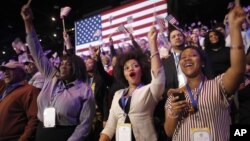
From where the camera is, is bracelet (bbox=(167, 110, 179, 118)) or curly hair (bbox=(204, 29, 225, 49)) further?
curly hair (bbox=(204, 29, 225, 49))

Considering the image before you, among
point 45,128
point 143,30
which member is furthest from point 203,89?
→ point 143,30

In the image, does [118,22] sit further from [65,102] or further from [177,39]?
[65,102]

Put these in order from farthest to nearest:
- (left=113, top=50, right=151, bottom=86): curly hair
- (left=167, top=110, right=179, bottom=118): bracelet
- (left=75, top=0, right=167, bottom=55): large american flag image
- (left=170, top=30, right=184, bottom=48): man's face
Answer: (left=75, top=0, right=167, bottom=55): large american flag image, (left=170, top=30, right=184, bottom=48): man's face, (left=113, top=50, right=151, bottom=86): curly hair, (left=167, top=110, right=179, bottom=118): bracelet

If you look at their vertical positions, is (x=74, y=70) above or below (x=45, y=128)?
above

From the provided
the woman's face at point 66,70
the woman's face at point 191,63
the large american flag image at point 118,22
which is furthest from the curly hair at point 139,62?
the large american flag image at point 118,22

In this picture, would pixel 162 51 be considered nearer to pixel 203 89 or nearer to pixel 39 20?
pixel 203 89

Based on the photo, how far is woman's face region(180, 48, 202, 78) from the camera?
7.82ft

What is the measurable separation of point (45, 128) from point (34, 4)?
10.2 meters

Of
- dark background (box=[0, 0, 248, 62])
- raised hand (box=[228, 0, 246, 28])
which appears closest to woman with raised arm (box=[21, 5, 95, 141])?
raised hand (box=[228, 0, 246, 28])

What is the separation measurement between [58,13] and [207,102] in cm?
1186

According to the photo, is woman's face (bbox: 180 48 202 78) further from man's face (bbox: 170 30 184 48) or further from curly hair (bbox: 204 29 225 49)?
curly hair (bbox: 204 29 225 49)

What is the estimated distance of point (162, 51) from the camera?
4.78m

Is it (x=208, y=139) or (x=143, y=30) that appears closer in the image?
(x=208, y=139)

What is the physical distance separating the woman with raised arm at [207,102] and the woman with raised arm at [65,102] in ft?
3.06
